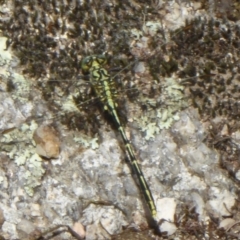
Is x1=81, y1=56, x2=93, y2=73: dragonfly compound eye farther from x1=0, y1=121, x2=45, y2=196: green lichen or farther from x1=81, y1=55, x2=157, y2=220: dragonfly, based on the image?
x1=0, y1=121, x2=45, y2=196: green lichen

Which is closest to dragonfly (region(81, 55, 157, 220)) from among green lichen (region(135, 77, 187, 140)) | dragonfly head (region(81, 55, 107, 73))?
dragonfly head (region(81, 55, 107, 73))

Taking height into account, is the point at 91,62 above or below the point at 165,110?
above

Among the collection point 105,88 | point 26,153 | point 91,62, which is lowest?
point 26,153

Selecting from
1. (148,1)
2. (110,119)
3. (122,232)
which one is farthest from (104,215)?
(148,1)

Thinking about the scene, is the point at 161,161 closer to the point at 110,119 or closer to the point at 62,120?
the point at 110,119

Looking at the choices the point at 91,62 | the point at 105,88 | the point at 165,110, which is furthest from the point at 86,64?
the point at 165,110

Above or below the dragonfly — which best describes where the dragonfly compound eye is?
above

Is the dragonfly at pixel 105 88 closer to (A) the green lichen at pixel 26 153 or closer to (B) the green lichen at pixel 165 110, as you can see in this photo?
(B) the green lichen at pixel 165 110

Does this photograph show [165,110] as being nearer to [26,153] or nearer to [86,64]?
[86,64]

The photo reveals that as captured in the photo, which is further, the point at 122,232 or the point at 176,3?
the point at 176,3

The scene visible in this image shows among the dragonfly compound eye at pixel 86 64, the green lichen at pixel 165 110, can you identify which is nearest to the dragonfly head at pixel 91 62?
the dragonfly compound eye at pixel 86 64

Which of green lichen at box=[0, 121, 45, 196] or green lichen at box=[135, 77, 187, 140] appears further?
green lichen at box=[135, 77, 187, 140]
